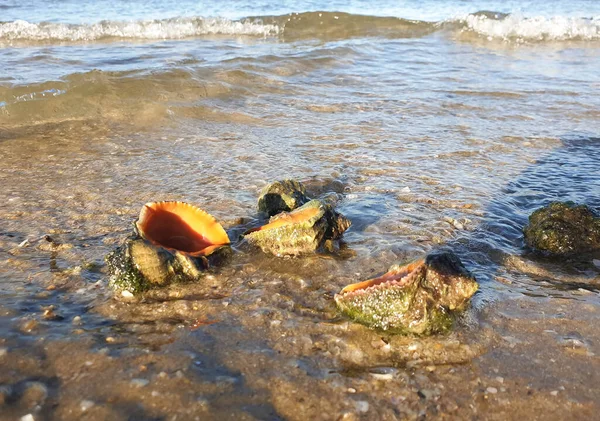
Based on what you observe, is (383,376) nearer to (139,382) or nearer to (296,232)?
(139,382)

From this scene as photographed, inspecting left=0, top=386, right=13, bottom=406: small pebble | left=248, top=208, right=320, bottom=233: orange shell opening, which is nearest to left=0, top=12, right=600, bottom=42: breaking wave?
left=248, top=208, right=320, bottom=233: orange shell opening

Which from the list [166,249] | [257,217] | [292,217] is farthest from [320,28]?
[166,249]

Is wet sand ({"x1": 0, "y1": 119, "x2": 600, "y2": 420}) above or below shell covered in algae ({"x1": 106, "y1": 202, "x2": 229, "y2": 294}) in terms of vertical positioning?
below

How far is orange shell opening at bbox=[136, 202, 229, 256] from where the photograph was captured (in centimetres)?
332

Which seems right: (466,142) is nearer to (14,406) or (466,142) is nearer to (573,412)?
(573,412)

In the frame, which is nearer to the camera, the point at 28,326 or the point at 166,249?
the point at 28,326

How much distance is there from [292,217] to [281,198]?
0.38m

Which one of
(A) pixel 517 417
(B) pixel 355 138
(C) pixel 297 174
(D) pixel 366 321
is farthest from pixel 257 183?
(A) pixel 517 417

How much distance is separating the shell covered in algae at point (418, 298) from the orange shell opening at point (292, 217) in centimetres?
75

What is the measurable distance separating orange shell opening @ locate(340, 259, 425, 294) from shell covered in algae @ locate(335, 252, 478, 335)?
19 millimetres

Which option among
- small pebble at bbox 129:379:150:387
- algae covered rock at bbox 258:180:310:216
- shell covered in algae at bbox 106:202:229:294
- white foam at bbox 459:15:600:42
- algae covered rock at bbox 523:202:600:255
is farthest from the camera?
white foam at bbox 459:15:600:42

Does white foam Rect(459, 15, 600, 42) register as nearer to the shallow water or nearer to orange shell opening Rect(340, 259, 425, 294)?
the shallow water

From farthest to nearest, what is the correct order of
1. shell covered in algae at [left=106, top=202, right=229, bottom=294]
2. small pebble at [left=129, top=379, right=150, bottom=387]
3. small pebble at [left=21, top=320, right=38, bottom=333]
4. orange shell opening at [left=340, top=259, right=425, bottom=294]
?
shell covered in algae at [left=106, top=202, right=229, bottom=294]
orange shell opening at [left=340, top=259, right=425, bottom=294]
small pebble at [left=21, top=320, right=38, bottom=333]
small pebble at [left=129, top=379, right=150, bottom=387]

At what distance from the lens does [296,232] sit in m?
3.36
